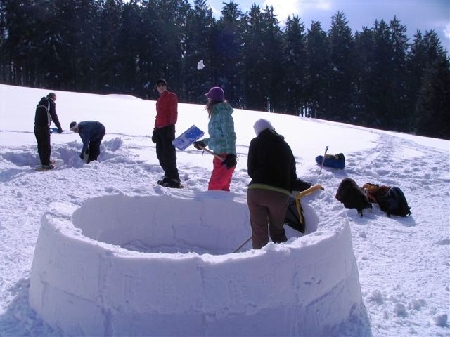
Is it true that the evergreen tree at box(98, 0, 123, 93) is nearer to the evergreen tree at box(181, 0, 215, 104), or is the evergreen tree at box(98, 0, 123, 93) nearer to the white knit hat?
the evergreen tree at box(181, 0, 215, 104)

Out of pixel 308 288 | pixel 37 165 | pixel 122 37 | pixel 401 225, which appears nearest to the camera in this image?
pixel 308 288

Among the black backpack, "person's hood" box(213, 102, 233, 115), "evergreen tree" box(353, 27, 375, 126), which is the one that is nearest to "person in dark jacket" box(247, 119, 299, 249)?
"person's hood" box(213, 102, 233, 115)

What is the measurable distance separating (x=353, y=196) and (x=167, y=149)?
2781mm

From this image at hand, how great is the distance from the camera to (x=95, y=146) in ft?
28.8

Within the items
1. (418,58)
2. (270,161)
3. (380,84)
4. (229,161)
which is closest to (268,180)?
(270,161)

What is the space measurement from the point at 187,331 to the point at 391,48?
147ft

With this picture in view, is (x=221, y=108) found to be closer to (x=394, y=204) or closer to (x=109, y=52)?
(x=394, y=204)

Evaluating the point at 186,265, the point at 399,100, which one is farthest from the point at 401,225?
the point at 399,100

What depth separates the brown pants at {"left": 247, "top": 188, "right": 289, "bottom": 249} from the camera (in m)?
4.08

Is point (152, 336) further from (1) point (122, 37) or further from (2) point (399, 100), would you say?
(2) point (399, 100)

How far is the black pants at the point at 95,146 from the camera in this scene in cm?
864

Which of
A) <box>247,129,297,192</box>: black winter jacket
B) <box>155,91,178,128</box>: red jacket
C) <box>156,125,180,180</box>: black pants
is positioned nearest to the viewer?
<box>247,129,297,192</box>: black winter jacket

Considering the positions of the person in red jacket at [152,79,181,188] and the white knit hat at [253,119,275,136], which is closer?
the white knit hat at [253,119,275,136]

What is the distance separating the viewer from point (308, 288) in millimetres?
3223
